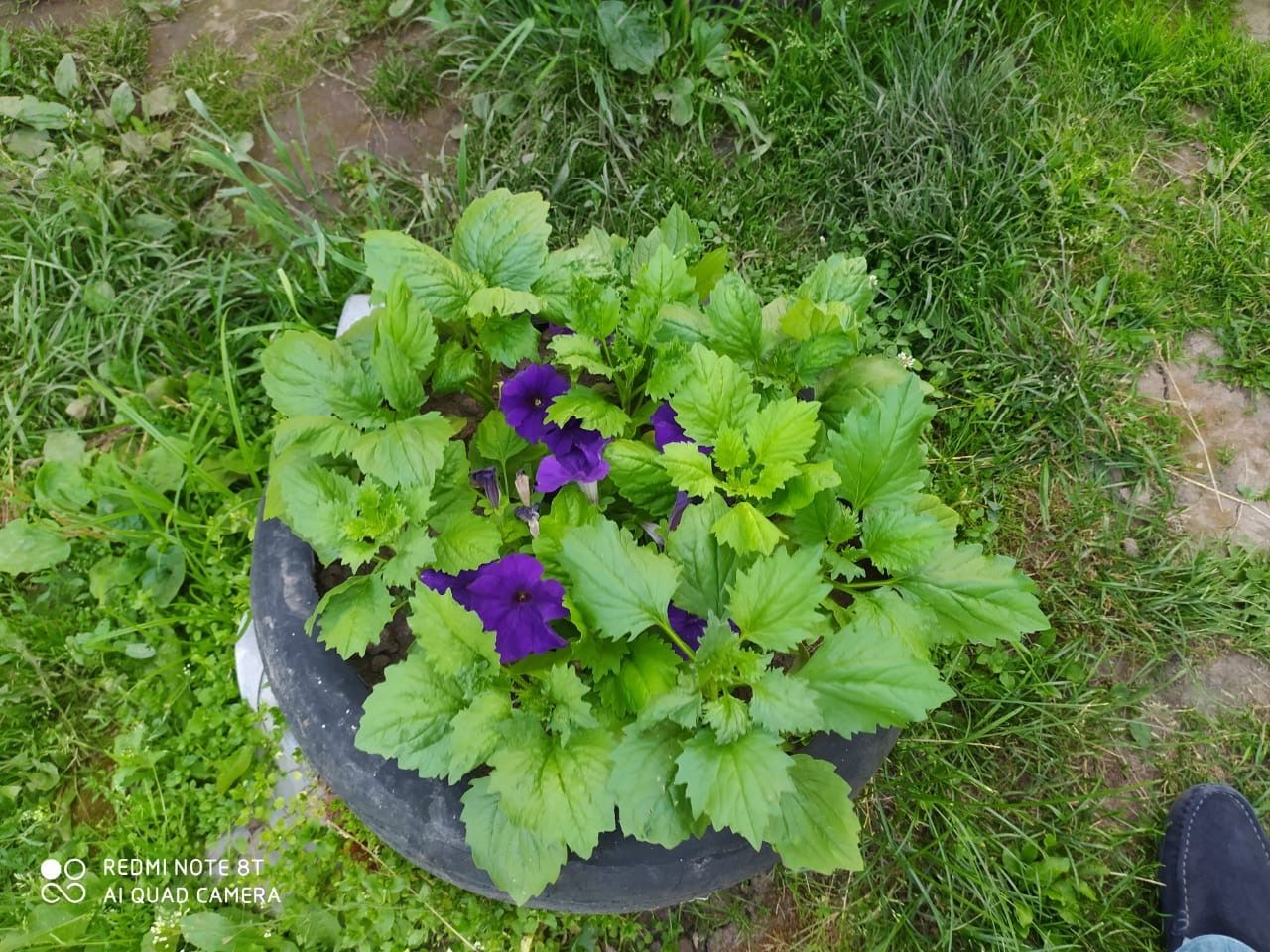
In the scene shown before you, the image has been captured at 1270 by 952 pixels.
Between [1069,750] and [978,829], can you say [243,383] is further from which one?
[1069,750]

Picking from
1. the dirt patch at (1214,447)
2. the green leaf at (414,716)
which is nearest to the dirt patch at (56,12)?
the green leaf at (414,716)

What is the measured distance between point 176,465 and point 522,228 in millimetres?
1357

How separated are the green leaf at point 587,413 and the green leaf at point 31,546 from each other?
1616mm

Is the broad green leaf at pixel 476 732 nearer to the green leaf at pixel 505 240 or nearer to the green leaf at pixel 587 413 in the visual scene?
the green leaf at pixel 587 413

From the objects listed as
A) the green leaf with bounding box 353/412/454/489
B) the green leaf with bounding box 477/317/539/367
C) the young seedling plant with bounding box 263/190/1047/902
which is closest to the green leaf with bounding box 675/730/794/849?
the young seedling plant with bounding box 263/190/1047/902

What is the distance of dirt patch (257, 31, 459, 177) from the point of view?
2790 millimetres

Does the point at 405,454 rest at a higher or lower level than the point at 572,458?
higher

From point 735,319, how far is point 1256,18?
2.83 meters

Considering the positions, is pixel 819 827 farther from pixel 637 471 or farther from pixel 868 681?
pixel 637 471

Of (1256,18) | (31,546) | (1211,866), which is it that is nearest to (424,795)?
(31,546)

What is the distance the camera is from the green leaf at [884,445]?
1.36 m

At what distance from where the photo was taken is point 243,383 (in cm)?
250

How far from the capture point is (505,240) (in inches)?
61.5

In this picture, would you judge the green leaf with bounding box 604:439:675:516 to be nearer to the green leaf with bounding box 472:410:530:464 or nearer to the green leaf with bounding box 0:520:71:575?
the green leaf with bounding box 472:410:530:464
